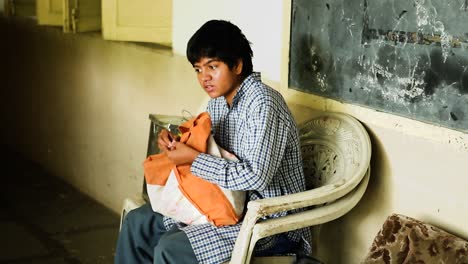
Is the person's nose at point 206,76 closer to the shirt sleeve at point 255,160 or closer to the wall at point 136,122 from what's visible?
the shirt sleeve at point 255,160

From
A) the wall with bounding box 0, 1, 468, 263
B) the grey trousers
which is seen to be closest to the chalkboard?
the wall with bounding box 0, 1, 468, 263

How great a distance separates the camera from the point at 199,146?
2205 millimetres

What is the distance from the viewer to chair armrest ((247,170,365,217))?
202 cm

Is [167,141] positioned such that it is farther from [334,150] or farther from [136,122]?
[136,122]

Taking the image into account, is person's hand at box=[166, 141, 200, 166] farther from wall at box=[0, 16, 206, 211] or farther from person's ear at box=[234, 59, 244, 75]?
wall at box=[0, 16, 206, 211]

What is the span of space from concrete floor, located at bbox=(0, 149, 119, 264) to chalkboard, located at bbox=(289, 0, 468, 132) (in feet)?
5.60

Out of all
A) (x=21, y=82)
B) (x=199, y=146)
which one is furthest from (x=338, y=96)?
(x=21, y=82)

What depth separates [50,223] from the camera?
4102 mm

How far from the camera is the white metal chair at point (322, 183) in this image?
2.05 metres

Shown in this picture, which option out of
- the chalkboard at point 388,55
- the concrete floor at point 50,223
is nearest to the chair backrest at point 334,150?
the chalkboard at point 388,55

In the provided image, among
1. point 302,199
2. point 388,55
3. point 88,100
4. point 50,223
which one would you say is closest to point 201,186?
point 302,199

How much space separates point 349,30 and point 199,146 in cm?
69

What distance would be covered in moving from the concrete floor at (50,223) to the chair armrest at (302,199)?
1.74 m

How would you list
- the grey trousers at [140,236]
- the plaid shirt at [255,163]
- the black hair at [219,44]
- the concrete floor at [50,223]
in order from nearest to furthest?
the plaid shirt at [255,163] → the black hair at [219,44] → the grey trousers at [140,236] → the concrete floor at [50,223]
